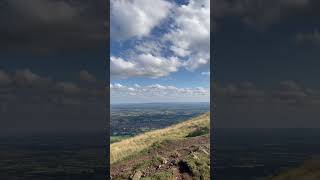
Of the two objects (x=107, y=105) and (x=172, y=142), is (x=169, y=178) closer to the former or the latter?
(x=172, y=142)

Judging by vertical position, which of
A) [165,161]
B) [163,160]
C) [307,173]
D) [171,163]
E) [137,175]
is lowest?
[137,175]

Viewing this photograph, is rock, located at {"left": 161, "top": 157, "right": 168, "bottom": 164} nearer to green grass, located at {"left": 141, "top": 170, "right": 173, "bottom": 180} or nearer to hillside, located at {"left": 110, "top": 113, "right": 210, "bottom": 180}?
hillside, located at {"left": 110, "top": 113, "right": 210, "bottom": 180}

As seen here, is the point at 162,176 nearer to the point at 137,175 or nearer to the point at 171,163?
the point at 137,175

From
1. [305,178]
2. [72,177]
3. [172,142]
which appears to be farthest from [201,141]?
[72,177]

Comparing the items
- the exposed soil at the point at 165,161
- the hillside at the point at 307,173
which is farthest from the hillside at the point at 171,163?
the hillside at the point at 307,173

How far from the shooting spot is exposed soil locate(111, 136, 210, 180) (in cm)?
9112

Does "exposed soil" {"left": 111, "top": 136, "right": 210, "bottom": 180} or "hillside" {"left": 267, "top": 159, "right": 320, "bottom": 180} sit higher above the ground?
"hillside" {"left": 267, "top": 159, "right": 320, "bottom": 180}

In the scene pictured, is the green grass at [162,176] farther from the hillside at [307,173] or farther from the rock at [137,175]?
the hillside at [307,173]

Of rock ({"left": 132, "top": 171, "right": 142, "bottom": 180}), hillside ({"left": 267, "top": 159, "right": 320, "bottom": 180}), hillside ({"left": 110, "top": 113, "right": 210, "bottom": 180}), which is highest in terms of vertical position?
hillside ({"left": 267, "top": 159, "right": 320, "bottom": 180})

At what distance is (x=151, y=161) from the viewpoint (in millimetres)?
97250

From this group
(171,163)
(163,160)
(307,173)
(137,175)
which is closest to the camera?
(307,173)

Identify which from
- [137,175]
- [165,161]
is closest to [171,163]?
[165,161]

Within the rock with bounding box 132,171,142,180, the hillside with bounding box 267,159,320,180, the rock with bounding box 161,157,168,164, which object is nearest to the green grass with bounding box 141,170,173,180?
the rock with bounding box 132,171,142,180

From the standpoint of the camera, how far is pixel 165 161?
96.6 m
